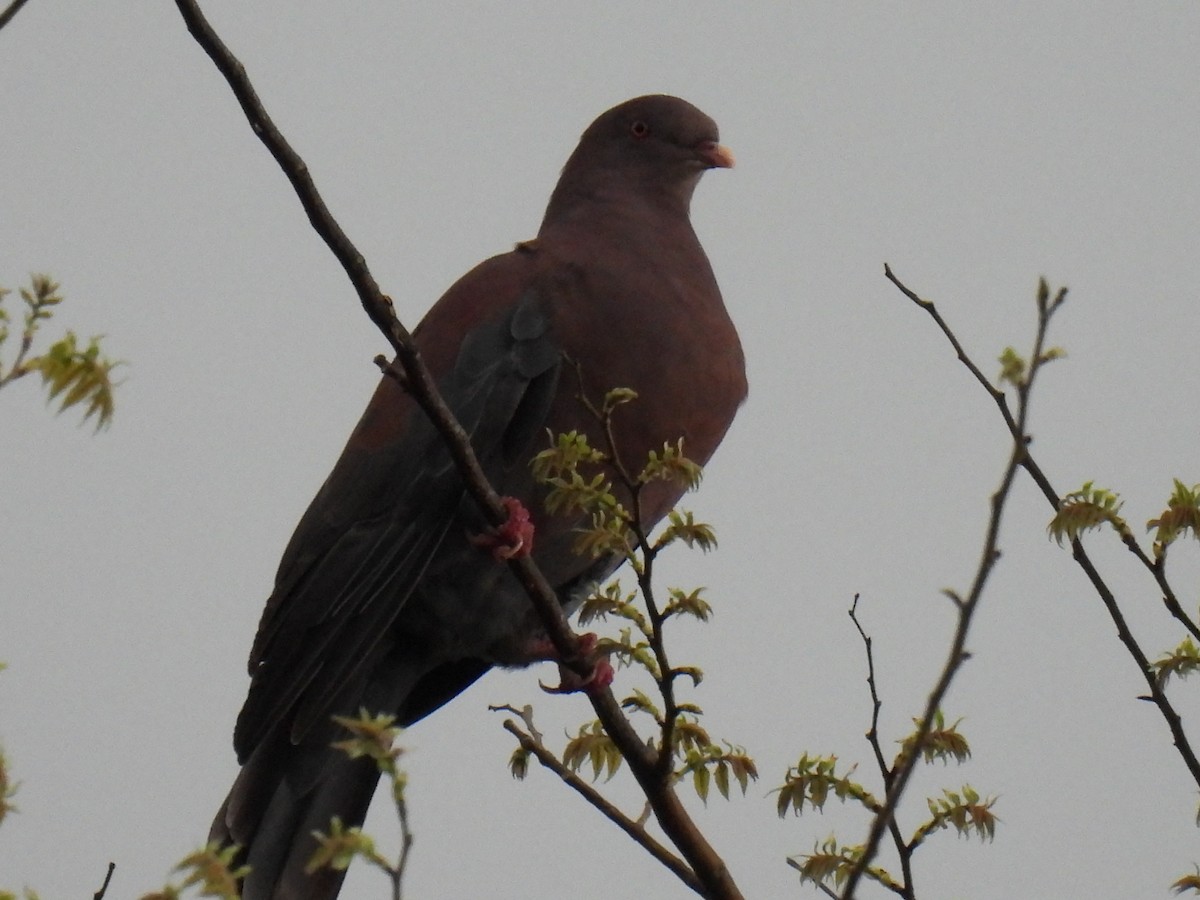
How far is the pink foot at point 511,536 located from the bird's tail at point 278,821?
38.7 inches

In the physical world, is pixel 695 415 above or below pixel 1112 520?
above

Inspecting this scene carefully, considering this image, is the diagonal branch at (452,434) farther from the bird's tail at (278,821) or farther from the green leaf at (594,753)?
the bird's tail at (278,821)

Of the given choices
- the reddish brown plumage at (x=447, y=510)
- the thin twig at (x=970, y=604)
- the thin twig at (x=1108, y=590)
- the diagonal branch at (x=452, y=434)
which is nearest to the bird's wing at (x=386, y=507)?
the reddish brown plumage at (x=447, y=510)

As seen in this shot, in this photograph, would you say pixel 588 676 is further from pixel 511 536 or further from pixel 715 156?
pixel 715 156

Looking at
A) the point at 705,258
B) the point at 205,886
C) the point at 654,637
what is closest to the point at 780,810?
the point at 654,637

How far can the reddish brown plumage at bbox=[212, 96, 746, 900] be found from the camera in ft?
13.3

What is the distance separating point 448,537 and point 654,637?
1.66m

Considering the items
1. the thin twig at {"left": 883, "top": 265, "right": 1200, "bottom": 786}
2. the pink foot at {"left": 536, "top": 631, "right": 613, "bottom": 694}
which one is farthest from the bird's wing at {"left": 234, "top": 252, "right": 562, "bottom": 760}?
the thin twig at {"left": 883, "top": 265, "right": 1200, "bottom": 786}

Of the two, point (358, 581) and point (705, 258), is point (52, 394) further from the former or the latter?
point (705, 258)

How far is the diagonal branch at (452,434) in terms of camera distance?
2373 mm

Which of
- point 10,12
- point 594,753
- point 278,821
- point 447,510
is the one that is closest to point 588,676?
point 594,753

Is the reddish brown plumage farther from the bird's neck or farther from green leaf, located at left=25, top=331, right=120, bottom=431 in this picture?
green leaf, located at left=25, top=331, right=120, bottom=431

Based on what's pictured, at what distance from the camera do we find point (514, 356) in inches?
166

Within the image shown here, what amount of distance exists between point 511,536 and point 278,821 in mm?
1343
